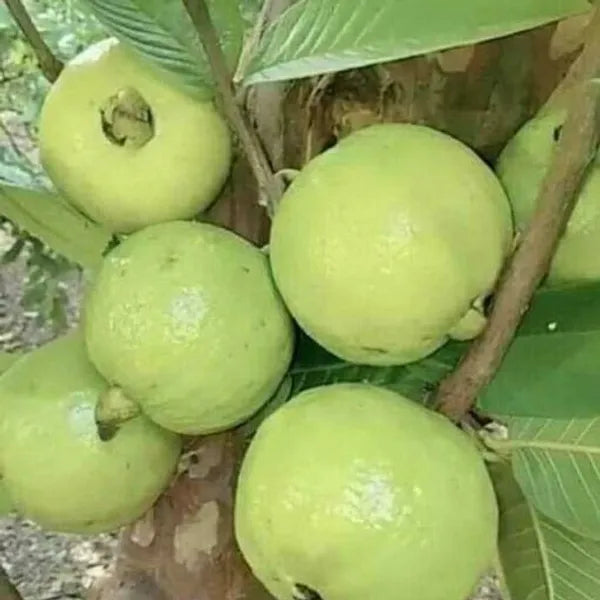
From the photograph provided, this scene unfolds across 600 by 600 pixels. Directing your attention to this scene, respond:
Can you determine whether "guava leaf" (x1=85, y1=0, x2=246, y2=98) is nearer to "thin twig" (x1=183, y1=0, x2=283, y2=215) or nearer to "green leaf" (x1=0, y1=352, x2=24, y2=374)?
"thin twig" (x1=183, y1=0, x2=283, y2=215)

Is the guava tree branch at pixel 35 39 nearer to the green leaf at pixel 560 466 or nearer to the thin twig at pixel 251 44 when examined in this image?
the thin twig at pixel 251 44

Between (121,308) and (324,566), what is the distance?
14 centimetres

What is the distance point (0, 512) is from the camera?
0.73 meters

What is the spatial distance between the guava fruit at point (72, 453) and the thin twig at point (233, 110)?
0.12m

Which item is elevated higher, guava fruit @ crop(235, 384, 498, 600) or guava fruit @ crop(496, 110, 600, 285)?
guava fruit @ crop(496, 110, 600, 285)

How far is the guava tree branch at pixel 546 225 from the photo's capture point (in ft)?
1.76

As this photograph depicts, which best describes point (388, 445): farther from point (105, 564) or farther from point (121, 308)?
point (105, 564)

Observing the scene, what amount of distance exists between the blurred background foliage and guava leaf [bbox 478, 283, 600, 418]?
2.17 feet

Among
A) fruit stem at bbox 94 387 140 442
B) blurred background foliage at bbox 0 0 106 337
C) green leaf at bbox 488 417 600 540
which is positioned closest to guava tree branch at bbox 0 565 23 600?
fruit stem at bbox 94 387 140 442

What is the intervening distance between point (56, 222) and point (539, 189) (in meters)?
0.27

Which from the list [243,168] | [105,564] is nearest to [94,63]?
[243,168]

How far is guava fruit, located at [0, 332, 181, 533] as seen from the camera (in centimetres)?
63

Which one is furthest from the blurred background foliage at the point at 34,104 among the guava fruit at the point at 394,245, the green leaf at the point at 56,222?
the guava fruit at the point at 394,245

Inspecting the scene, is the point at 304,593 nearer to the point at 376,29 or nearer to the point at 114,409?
the point at 114,409
